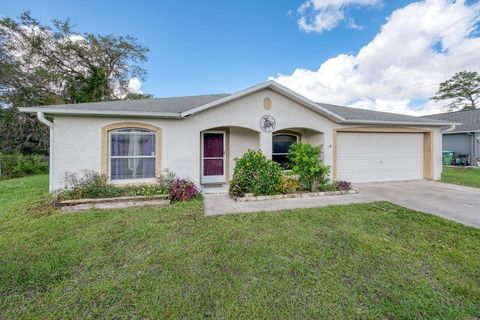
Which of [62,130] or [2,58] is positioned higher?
[2,58]

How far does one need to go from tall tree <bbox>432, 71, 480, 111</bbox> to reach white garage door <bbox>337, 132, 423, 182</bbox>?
3096 cm

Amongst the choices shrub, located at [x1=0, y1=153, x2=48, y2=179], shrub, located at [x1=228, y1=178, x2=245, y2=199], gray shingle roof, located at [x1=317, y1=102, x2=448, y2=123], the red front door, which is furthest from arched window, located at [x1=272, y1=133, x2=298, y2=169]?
shrub, located at [x1=0, y1=153, x2=48, y2=179]

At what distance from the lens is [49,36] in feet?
60.8

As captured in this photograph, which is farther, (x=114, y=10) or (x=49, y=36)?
(x=49, y=36)

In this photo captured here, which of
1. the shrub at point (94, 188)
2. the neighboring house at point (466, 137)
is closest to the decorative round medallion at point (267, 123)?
the shrub at point (94, 188)

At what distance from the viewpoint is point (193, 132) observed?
24.4 ft

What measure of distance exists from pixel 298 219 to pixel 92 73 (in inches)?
924

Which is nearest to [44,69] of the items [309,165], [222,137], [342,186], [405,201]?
[222,137]

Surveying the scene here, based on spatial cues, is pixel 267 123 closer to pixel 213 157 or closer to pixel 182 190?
pixel 213 157

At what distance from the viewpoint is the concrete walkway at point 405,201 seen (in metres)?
5.54

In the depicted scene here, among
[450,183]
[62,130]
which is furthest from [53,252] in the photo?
[450,183]

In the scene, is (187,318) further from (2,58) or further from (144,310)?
(2,58)

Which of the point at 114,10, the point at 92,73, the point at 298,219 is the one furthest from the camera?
the point at 92,73

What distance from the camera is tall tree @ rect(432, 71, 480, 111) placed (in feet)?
95.2
